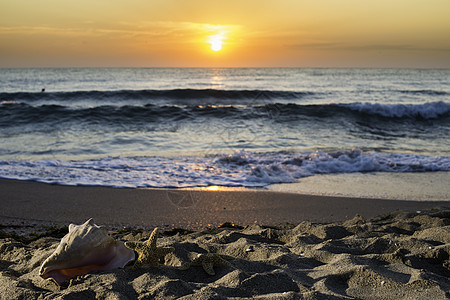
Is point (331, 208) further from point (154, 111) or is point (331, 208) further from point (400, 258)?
point (154, 111)

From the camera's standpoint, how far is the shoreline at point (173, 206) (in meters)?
5.05

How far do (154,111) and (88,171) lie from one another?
33.8ft

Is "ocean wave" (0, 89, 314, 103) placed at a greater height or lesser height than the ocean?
greater

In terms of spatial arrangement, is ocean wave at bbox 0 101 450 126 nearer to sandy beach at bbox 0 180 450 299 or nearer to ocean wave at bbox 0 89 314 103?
ocean wave at bbox 0 89 314 103

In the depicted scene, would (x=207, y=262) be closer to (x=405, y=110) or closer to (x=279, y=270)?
(x=279, y=270)

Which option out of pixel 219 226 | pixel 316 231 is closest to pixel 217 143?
pixel 219 226

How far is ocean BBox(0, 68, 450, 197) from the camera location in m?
7.55

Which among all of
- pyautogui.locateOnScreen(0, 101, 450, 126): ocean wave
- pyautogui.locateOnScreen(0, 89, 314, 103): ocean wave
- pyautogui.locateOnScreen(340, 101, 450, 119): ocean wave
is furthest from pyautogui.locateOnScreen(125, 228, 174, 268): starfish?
pyautogui.locateOnScreen(0, 89, 314, 103): ocean wave

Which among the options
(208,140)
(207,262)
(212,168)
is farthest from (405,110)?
(207,262)

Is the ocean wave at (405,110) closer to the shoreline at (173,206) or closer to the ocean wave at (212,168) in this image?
the ocean wave at (212,168)

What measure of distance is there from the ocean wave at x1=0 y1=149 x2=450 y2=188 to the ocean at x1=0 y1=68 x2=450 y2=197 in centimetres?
2

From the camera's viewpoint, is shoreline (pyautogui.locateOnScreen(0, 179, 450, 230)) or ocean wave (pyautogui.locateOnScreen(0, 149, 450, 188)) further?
ocean wave (pyautogui.locateOnScreen(0, 149, 450, 188))

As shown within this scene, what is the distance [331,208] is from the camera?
220 inches

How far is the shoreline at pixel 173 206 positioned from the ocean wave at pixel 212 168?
52 cm
